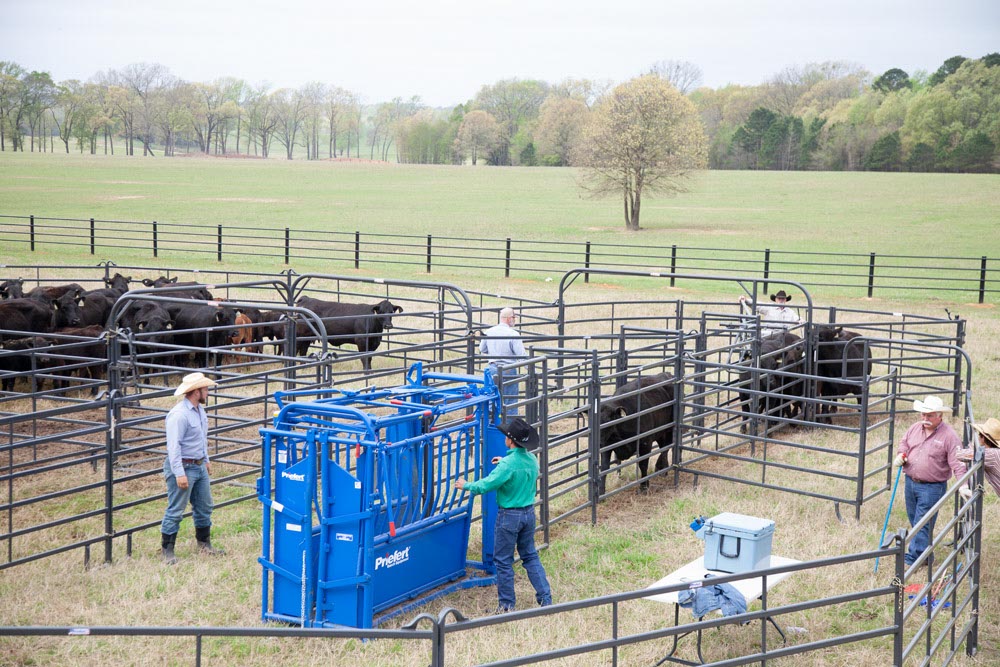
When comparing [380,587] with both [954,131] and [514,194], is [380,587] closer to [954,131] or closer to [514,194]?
[514,194]

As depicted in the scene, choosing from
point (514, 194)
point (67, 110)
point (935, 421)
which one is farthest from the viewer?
point (67, 110)

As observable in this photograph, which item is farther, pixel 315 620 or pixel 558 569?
pixel 558 569

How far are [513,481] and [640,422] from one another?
3410 millimetres

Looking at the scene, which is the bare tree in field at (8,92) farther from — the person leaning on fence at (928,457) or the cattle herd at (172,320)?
the person leaning on fence at (928,457)

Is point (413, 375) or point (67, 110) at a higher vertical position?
point (67, 110)

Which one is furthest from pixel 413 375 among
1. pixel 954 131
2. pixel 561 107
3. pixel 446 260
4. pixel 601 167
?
pixel 561 107

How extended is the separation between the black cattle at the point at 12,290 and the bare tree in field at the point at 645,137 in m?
29.9

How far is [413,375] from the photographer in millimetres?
8469

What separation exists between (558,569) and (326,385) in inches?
126

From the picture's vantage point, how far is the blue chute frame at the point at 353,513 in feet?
21.3

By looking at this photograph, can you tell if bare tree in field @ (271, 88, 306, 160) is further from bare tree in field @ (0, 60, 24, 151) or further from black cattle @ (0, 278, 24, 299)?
black cattle @ (0, 278, 24, 299)

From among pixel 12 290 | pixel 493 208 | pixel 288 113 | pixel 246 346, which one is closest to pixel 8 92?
pixel 493 208

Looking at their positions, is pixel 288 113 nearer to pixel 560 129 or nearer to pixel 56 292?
pixel 560 129

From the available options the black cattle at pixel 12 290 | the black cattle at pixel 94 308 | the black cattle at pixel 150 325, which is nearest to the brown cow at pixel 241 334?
the black cattle at pixel 150 325
